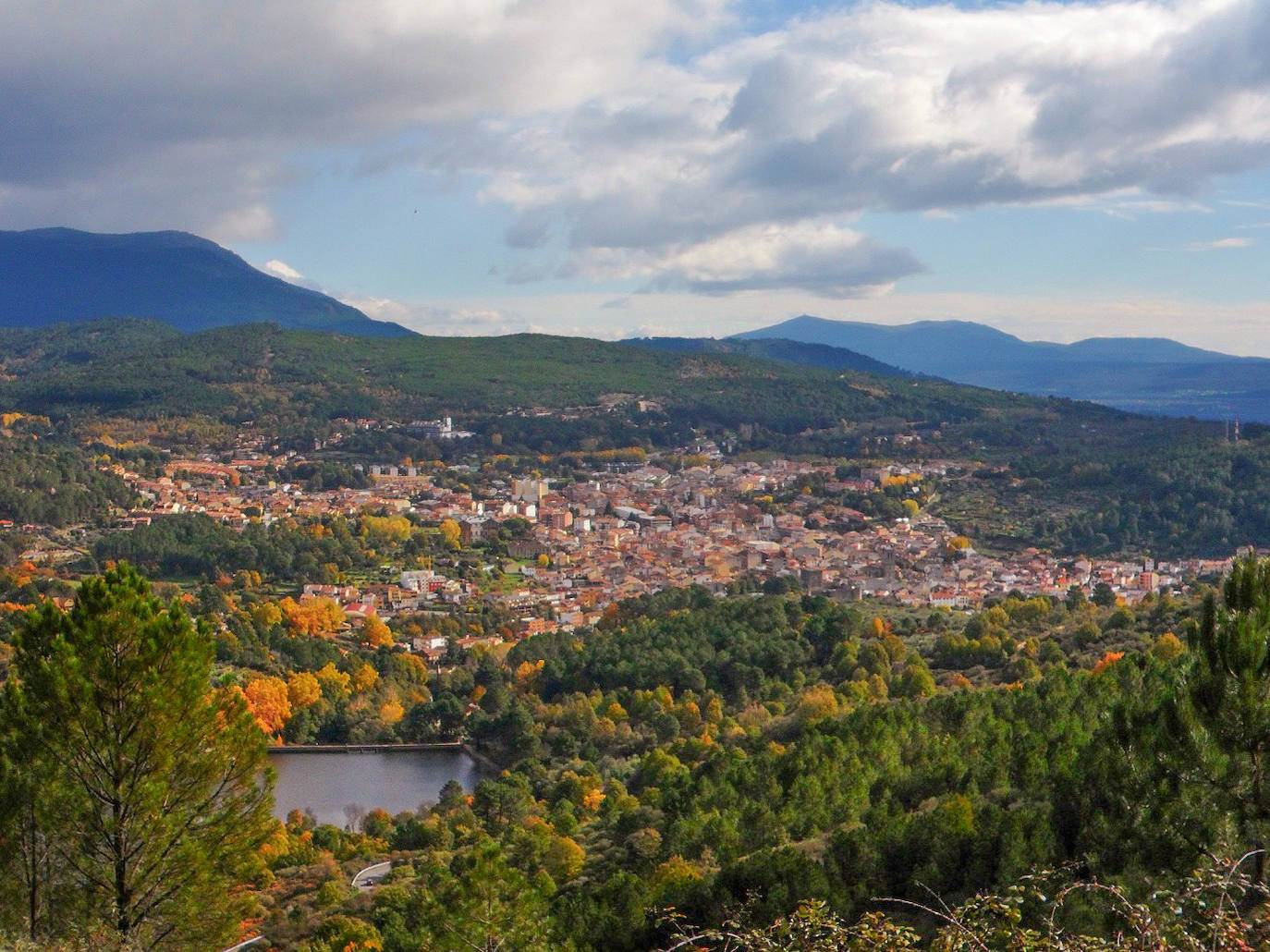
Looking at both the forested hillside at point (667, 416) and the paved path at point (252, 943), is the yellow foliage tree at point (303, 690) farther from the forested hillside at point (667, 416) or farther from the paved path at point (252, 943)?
the forested hillside at point (667, 416)

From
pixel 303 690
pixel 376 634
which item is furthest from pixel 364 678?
pixel 376 634

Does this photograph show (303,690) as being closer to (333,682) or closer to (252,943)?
(333,682)

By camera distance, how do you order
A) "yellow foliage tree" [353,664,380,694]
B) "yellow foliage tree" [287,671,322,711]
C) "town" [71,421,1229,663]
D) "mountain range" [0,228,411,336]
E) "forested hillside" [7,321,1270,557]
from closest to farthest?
"yellow foliage tree" [287,671,322,711] < "yellow foliage tree" [353,664,380,694] < "town" [71,421,1229,663] < "forested hillside" [7,321,1270,557] < "mountain range" [0,228,411,336]

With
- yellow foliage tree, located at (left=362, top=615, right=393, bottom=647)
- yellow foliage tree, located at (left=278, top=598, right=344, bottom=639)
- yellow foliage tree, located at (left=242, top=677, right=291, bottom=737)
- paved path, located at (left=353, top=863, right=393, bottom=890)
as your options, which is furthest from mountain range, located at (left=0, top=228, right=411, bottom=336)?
paved path, located at (left=353, top=863, right=393, bottom=890)

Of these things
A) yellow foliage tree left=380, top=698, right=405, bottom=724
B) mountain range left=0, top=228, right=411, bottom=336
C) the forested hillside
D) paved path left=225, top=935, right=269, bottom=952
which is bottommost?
yellow foliage tree left=380, top=698, right=405, bottom=724

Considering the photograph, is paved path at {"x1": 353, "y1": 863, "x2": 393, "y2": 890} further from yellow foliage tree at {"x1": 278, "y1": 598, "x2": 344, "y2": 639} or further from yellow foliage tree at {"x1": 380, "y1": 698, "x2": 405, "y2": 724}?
yellow foliage tree at {"x1": 278, "y1": 598, "x2": 344, "y2": 639}

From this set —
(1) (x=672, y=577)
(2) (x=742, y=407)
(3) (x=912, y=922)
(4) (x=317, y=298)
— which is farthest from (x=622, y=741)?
(4) (x=317, y=298)
